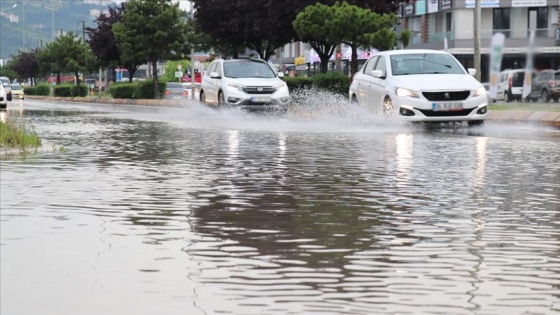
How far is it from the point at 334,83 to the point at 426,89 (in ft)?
53.7

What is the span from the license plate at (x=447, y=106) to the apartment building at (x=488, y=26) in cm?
117

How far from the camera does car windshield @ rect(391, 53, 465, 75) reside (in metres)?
24.4

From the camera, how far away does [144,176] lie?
43.3 ft

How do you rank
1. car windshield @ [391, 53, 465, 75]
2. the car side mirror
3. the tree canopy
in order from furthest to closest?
the tree canopy
the car side mirror
car windshield @ [391, 53, 465, 75]

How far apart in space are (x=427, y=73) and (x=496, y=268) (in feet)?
58.5

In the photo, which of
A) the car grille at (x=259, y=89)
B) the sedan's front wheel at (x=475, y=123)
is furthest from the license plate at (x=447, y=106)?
the car grille at (x=259, y=89)

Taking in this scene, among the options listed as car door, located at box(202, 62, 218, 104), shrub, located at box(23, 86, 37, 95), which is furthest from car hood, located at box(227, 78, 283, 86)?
shrub, located at box(23, 86, 37, 95)

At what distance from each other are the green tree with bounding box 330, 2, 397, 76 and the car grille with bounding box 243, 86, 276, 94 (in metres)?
7.98

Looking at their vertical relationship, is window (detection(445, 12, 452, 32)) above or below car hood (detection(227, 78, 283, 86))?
above

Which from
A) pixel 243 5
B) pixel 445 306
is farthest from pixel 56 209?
pixel 243 5

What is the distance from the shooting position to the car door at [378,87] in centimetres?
2495

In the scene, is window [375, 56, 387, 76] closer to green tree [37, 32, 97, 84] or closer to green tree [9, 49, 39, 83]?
green tree [37, 32, 97, 84]

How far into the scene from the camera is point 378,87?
25219mm

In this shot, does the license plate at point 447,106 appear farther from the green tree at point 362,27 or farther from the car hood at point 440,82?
the green tree at point 362,27
